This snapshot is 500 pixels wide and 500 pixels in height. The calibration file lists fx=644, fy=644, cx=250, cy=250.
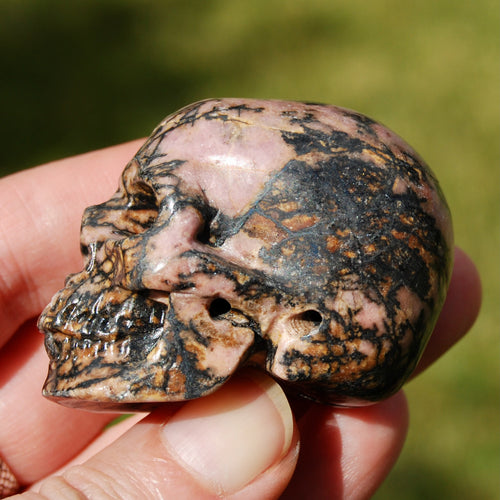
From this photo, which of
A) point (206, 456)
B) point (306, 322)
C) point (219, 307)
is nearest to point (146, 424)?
point (206, 456)

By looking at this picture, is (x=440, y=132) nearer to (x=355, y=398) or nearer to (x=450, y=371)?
(x=450, y=371)

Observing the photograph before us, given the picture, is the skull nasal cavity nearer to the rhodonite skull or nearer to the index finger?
the rhodonite skull

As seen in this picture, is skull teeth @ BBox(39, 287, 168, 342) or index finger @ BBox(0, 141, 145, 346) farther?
index finger @ BBox(0, 141, 145, 346)

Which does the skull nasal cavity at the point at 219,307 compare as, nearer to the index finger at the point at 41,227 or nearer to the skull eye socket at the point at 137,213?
the skull eye socket at the point at 137,213

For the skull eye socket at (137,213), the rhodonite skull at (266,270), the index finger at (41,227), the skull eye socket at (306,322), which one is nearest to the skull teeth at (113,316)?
the rhodonite skull at (266,270)

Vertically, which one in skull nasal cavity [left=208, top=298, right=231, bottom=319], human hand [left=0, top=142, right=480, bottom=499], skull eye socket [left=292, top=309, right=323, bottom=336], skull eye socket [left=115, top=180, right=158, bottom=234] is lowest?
human hand [left=0, top=142, right=480, bottom=499]

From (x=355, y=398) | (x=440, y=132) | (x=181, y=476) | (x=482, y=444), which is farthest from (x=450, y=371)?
(x=181, y=476)

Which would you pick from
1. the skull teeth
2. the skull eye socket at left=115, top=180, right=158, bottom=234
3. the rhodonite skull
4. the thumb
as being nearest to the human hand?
the thumb

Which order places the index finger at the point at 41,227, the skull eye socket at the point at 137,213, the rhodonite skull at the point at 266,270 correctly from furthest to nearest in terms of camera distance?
the index finger at the point at 41,227
the skull eye socket at the point at 137,213
the rhodonite skull at the point at 266,270
